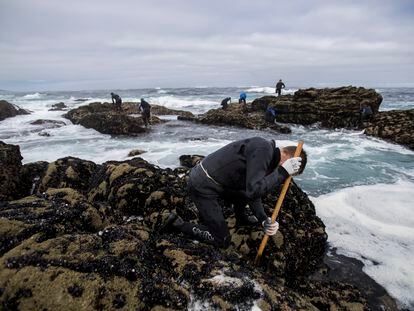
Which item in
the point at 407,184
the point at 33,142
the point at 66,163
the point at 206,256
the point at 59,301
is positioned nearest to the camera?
the point at 59,301

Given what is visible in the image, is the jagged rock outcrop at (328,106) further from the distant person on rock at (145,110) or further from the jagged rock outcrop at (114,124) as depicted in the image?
the jagged rock outcrop at (114,124)

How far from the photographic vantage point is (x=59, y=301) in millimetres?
2541

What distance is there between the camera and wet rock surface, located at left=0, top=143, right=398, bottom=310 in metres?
2.65

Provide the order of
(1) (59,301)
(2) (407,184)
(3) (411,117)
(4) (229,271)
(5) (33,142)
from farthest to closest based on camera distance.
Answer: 1. (3) (411,117)
2. (5) (33,142)
3. (2) (407,184)
4. (4) (229,271)
5. (1) (59,301)

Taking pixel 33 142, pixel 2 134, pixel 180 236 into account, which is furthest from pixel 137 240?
pixel 2 134

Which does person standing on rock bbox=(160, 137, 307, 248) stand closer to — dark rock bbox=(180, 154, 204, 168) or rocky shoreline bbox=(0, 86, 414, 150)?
dark rock bbox=(180, 154, 204, 168)

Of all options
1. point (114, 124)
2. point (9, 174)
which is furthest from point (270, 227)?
point (114, 124)

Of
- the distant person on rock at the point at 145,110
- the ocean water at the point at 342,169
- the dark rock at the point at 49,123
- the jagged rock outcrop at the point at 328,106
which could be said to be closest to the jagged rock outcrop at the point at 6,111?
the ocean water at the point at 342,169

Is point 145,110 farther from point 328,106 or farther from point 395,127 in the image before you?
point 395,127

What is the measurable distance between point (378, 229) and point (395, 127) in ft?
46.1

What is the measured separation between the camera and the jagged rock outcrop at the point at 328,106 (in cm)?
2306

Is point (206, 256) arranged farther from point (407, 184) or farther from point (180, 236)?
point (407, 184)

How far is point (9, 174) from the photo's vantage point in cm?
771

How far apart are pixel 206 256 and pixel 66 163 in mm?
5359
